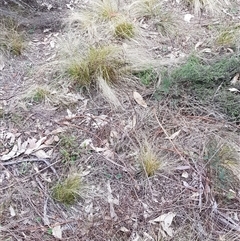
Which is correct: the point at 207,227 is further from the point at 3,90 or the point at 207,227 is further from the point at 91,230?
the point at 3,90

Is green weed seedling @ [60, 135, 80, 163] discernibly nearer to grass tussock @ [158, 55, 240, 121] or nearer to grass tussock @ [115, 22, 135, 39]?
grass tussock @ [158, 55, 240, 121]

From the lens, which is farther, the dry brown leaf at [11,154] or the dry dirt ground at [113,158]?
the dry brown leaf at [11,154]

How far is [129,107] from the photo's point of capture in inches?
113

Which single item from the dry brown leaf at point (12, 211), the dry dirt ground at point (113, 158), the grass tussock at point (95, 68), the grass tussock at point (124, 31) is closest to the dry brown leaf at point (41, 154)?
the dry dirt ground at point (113, 158)

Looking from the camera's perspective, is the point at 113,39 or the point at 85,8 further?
the point at 85,8

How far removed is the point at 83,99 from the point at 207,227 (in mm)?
1162

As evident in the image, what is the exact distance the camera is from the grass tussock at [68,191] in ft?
7.65

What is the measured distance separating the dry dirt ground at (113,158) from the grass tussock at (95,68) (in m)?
0.06

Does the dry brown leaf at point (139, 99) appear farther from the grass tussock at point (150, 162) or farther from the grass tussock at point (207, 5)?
the grass tussock at point (207, 5)

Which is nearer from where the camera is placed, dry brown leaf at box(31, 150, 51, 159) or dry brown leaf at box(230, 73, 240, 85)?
dry brown leaf at box(31, 150, 51, 159)

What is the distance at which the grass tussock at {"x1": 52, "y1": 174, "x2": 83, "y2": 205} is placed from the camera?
233cm

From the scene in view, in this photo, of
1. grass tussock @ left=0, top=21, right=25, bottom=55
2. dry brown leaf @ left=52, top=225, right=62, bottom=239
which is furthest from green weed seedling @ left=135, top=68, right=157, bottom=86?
dry brown leaf @ left=52, top=225, right=62, bottom=239

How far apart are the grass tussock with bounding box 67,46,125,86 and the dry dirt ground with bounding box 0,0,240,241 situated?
0.06 meters

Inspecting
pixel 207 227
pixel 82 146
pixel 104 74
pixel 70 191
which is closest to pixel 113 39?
pixel 104 74
